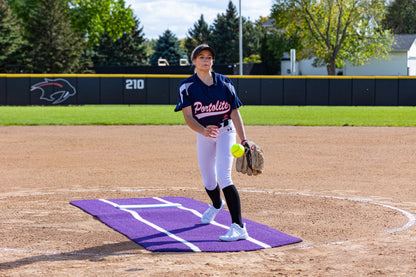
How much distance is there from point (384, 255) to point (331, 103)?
25.6 meters

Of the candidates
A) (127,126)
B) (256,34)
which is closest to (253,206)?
(127,126)

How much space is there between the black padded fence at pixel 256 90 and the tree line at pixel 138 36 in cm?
1751

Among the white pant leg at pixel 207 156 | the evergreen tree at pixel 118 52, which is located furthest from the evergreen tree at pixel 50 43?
the white pant leg at pixel 207 156

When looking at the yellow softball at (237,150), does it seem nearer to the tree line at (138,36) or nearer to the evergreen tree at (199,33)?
the tree line at (138,36)

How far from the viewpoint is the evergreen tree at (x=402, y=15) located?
81750 millimetres

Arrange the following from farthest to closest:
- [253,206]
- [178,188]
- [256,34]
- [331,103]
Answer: [256,34]
[331,103]
[178,188]
[253,206]

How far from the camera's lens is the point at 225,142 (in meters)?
5.36

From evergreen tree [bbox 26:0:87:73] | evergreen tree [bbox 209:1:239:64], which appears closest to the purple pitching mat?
evergreen tree [bbox 26:0:87:73]

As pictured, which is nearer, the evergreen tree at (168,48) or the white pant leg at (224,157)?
the white pant leg at (224,157)

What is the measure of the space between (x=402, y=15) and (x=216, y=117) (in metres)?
83.0

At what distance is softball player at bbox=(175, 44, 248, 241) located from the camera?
17.5ft

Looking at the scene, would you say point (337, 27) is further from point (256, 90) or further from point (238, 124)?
point (238, 124)

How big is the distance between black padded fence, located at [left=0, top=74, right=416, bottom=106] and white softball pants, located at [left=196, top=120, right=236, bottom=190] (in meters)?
23.6

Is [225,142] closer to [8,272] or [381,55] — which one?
[8,272]
